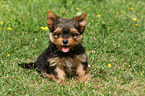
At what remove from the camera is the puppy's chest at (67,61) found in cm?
488

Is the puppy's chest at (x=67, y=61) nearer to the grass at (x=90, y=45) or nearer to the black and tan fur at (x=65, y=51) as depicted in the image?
the black and tan fur at (x=65, y=51)

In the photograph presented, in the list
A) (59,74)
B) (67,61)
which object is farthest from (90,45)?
(59,74)

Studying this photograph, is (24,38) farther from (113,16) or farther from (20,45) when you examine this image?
(113,16)

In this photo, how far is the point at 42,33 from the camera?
7.32 metres

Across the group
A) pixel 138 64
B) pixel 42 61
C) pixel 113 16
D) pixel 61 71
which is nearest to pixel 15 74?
pixel 42 61

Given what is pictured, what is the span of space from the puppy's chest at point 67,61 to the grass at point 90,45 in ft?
1.13

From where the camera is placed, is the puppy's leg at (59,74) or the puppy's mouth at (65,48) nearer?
the puppy's mouth at (65,48)

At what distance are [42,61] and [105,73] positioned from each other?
1524 millimetres

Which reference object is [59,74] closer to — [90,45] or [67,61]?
[67,61]

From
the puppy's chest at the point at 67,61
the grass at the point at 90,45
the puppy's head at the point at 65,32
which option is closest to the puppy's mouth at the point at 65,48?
the puppy's head at the point at 65,32

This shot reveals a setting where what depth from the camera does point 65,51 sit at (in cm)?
471

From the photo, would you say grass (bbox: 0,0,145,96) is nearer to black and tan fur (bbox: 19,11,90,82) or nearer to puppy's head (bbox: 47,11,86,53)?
black and tan fur (bbox: 19,11,90,82)

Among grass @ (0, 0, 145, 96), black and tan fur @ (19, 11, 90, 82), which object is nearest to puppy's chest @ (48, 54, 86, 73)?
black and tan fur @ (19, 11, 90, 82)

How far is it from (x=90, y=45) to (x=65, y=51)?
2095mm
